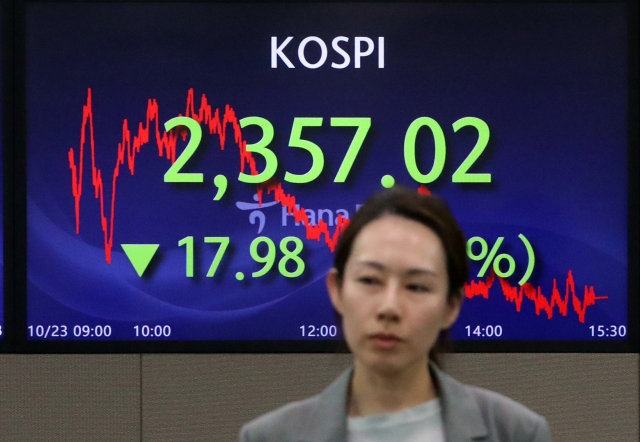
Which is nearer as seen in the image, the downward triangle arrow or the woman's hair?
the woman's hair

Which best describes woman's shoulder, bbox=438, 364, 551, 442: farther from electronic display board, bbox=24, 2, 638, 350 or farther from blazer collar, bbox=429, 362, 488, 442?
electronic display board, bbox=24, 2, 638, 350

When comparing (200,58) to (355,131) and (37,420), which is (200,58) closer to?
(355,131)

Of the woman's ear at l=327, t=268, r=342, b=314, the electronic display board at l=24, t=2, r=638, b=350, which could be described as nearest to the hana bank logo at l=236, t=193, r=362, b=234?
the electronic display board at l=24, t=2, r=638, b=350

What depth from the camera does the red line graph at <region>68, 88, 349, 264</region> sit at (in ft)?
12.2

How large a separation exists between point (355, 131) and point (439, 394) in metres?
2.17

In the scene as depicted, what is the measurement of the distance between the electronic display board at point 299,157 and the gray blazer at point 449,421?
2.11 meters

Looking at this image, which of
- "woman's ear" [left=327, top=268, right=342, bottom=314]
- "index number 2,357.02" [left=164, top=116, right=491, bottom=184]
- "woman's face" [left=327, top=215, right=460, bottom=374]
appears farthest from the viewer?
"index number 2,357.02" [left=164, top=116, right=491, bottom=184]

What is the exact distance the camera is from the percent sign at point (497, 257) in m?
3.73

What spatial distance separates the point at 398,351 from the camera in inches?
61.4

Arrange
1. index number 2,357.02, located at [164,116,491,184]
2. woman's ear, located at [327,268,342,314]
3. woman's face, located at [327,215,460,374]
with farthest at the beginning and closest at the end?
index number 2,357.02, located at [164,116,491,184] → woman's ear, located at [327,268,342,314] → woman's face, located at [327,215,460,374]

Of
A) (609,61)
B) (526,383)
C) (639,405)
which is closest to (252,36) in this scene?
(609,61)

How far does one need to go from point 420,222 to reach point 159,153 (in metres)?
2.25

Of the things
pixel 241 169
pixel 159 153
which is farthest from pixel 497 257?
pixel 159 153

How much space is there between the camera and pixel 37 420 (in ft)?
12.5
